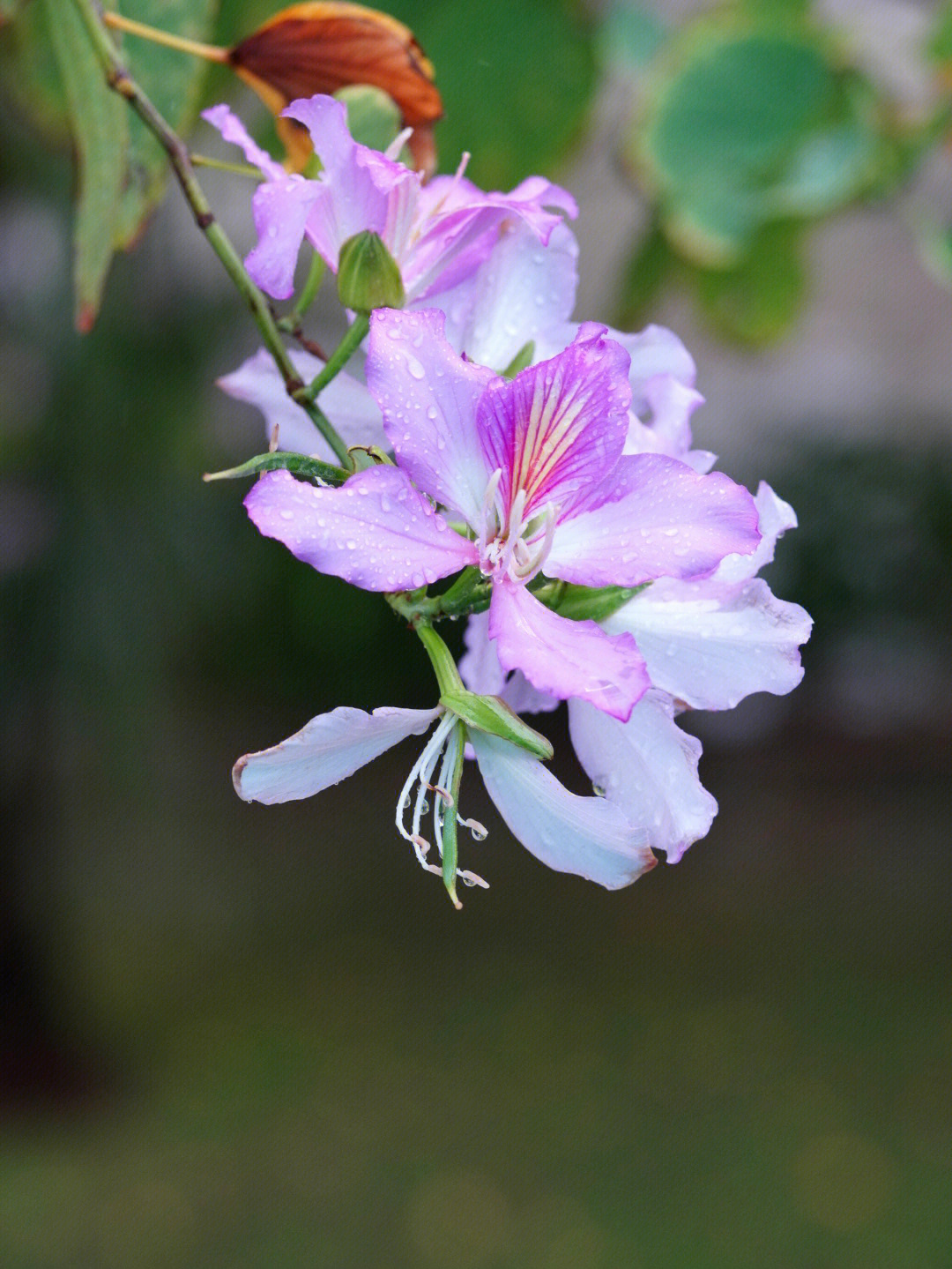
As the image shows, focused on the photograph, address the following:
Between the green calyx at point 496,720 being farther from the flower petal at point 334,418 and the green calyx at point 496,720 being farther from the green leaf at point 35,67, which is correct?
the green leaf at point 35,67

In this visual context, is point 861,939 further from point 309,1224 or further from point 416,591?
point 416,591

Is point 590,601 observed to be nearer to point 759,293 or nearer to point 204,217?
point 204,217

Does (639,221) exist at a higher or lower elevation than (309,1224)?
higher

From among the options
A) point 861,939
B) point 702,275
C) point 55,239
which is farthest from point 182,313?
point 861,939

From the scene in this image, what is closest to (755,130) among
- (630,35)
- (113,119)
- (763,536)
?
(630,35)

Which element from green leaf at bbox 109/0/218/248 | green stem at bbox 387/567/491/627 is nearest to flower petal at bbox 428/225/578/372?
green stem at bbox 387/567/491/627

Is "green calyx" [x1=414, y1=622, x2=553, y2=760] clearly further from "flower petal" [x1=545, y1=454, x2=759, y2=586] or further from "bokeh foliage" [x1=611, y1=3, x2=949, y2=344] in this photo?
"bokeh foliage" [x1=611, y1=3, x2=949, y2=344]

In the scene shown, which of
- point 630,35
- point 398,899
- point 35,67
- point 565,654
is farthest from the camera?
point 398,899
